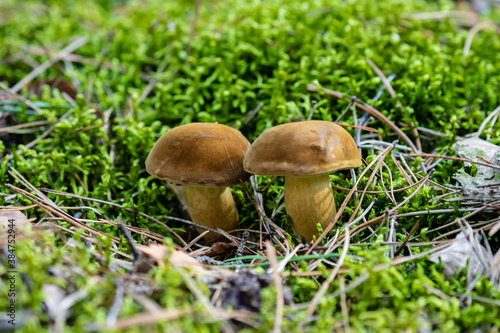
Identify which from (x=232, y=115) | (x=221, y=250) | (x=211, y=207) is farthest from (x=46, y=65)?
(x=221, y=250)

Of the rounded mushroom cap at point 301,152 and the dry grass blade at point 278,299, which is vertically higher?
the rounded mushroom cap at point 301,152

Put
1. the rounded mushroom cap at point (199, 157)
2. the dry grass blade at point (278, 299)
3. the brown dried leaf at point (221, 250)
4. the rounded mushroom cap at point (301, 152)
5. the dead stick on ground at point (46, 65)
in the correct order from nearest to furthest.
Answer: the dry grass blade at point (278, 299) → the rounded mushroom cap at point (301, 152) → the rounded mushroom cap at point (199, 157) → the brown dried leaf at point (221, 250) → the dead stick on ground at point (46, 65)

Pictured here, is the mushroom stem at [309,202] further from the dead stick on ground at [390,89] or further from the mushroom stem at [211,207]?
the dead stick on ground at [390,89]

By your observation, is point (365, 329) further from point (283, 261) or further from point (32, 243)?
point (32, 243)

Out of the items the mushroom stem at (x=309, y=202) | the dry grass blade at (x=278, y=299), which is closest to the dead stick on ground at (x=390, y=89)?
the mushroom stem at (x=309, y=202)

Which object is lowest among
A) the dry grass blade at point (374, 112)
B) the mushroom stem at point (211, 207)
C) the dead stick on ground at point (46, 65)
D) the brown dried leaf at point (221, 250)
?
the brown dried leaf at point (221, 250)

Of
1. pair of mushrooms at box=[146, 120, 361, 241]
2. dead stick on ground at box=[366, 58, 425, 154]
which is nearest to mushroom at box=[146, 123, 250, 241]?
pair of mushrooms at box=[146, 120, 361, 241]
